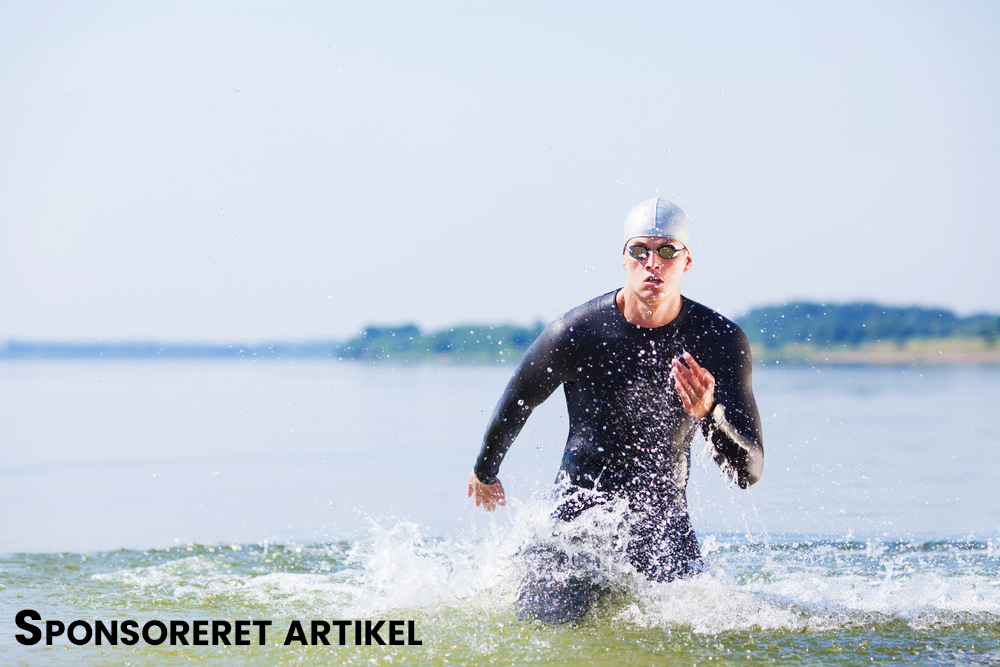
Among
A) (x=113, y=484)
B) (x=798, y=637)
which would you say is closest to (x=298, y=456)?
(x=113, y=484)

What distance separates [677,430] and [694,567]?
2.47ft

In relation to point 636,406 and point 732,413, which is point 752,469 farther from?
point 636,406

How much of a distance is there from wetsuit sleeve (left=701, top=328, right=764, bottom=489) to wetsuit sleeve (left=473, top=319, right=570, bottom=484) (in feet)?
2.71

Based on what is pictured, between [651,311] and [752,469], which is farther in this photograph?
[651,311]

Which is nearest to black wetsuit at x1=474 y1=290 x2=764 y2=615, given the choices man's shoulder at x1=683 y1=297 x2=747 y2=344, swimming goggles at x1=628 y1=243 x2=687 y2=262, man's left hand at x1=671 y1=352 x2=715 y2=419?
man's shoulder at x1=683 y1=297 x2=747 y2=344

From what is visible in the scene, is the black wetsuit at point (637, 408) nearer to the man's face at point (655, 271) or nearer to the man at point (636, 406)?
the man at point (636, 406)

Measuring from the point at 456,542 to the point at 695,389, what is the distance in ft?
12.9

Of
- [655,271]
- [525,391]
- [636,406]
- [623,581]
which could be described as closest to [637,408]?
[636,406]

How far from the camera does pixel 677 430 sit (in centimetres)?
543

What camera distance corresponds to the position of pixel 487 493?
18.8 ft

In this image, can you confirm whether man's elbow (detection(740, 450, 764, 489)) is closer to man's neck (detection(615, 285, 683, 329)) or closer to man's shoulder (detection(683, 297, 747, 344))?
man's shoulder (detection(683, 297, 747, 344))

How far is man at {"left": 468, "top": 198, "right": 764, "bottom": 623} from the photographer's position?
5.29 meters

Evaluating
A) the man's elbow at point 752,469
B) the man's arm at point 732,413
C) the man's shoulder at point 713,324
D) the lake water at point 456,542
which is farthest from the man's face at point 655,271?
the man's elbow at point 752,469

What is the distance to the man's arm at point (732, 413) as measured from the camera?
15.8ft
